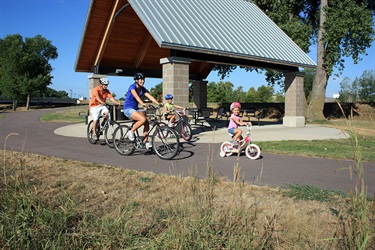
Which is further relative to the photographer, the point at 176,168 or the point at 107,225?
the point at 176,168

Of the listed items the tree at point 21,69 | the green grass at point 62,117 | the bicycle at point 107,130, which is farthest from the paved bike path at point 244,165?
the tree at point 21,69

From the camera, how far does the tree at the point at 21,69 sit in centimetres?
4562

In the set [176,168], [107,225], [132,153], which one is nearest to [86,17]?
[132,153]

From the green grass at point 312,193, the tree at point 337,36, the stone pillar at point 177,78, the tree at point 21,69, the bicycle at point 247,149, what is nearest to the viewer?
the green grass at point 312,193

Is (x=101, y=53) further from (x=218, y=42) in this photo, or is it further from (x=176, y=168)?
(x=176, y=168)

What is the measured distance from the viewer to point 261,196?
173 inches

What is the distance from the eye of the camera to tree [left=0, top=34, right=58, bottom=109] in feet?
150

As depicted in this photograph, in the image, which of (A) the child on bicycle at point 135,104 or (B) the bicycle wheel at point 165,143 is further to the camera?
(A) the child on bicycle at point 135,104

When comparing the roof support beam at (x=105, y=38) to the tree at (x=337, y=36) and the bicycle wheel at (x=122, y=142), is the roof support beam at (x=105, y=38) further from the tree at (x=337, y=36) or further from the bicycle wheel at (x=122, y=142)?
the tree at (x=337, y=36)

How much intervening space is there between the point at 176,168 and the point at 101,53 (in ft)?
41.9

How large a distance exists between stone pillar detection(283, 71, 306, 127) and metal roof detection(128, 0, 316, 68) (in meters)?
0.91

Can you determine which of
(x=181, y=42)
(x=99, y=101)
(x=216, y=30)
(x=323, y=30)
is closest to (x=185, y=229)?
→ (x=99, y=101)

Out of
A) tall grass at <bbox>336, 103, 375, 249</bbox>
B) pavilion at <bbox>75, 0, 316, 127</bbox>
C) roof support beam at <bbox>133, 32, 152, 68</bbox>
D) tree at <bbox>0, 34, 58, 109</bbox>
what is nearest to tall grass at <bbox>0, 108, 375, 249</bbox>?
tall grass at <bbox>336, 103, 375, 249</bbox>

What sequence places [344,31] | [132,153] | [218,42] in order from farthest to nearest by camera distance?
1. [344,31]
2. [218,42]
3. [132,153]
